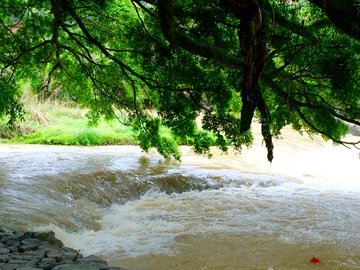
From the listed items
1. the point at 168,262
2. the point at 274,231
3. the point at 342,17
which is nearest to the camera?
the point at 342,17

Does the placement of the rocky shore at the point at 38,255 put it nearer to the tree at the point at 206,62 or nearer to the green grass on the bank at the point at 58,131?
the tree at the point at 206,62

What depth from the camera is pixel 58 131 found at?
1545 centimetres

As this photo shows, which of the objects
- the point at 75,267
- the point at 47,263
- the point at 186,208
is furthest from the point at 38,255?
the point at 186,208

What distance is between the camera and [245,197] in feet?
27.1

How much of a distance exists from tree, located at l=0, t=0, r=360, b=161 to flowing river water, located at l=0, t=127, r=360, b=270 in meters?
1.10

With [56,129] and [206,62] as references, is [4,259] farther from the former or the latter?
[56,129]

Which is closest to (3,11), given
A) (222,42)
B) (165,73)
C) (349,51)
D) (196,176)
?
(165,73)

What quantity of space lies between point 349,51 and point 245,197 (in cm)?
342

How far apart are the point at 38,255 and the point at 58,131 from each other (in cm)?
1211

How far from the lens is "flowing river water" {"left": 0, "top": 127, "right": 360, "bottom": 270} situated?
16.5ft

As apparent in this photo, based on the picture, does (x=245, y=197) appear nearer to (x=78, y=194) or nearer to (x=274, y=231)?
(x=274, y=231)

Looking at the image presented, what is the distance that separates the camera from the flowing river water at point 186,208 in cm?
504

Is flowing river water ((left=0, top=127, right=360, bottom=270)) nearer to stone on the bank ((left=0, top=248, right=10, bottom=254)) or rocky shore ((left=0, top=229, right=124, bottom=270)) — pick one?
rocky shore ((left=0, top=229, right=124, bottom=270))

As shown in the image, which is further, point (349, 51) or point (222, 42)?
point (222, 42)
